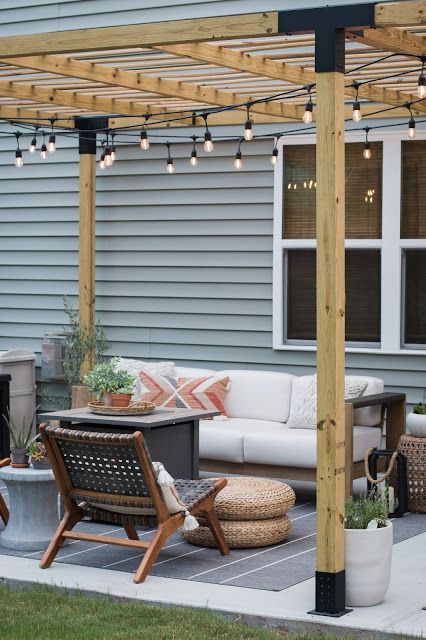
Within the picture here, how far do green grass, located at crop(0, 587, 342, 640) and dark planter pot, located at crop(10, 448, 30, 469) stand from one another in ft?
3.90

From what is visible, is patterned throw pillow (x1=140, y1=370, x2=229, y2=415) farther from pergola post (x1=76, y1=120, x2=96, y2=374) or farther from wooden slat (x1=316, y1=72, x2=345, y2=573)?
wooden slat (x1=316, y1=72, x2=345, y2=573)

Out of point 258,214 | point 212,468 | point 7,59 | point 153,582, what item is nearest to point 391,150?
point 258,214

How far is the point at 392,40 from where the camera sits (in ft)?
19.8

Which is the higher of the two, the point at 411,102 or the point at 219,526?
the point at 411,102

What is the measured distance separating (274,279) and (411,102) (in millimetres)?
1841

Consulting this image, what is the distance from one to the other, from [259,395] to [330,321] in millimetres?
3783

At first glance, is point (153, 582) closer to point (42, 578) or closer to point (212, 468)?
point (42, 578)

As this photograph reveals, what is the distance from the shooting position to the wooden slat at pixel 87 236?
10.3 metres

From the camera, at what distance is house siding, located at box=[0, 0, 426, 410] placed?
9891 mm

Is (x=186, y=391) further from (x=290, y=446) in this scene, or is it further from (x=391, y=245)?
(x=391, y=245)

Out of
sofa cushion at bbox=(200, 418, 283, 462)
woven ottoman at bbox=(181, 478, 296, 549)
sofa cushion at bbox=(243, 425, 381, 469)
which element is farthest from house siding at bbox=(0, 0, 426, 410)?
woven ottoman at bbox=(181, 478, 296, 549)

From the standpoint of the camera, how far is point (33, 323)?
440 inches

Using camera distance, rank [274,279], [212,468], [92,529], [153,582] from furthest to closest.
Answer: [274,279], [212,468], [92,529], [153,582]

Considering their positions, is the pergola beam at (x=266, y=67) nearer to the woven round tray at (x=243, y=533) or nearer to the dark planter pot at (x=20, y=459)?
the dark planter pot at (x=20, y=459)
